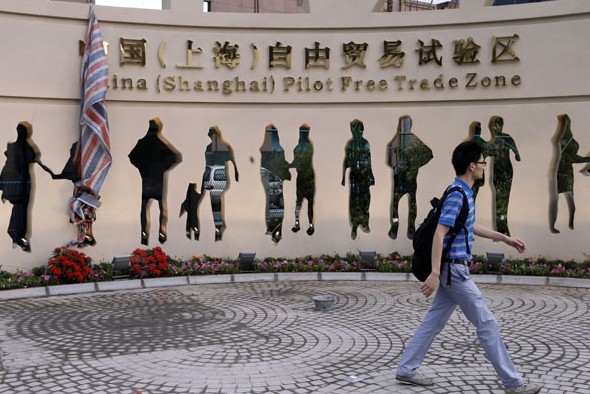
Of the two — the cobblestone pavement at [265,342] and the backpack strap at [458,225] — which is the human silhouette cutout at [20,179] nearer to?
the cobblestone pavement at [265,342]

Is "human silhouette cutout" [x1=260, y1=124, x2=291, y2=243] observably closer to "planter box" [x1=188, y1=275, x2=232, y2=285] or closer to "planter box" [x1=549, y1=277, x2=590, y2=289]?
"planter box" [x1=188, y1=275, x2=232, y2=285]

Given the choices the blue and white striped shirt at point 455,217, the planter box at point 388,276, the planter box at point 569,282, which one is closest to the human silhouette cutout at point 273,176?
the planter box at point 388,276

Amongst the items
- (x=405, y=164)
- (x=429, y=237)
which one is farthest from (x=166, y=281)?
(x=429, y=237)

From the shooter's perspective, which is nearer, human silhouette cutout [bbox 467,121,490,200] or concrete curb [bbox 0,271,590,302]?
concrete curb [bbox 0,271,590,302]

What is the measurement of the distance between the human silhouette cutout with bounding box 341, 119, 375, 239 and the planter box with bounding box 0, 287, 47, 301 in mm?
5452

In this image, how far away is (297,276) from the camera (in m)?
9.96

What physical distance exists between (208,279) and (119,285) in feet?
4.73

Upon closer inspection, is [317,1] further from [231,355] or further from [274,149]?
[231,355]

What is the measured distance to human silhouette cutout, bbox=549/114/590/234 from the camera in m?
10.1

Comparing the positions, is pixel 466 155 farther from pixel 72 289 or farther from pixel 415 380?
pixel 72 289

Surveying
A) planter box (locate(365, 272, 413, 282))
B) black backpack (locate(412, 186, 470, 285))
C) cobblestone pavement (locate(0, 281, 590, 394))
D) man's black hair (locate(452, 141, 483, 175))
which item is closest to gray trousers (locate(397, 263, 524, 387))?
black backpack (locate(412, 186, 470, 285))

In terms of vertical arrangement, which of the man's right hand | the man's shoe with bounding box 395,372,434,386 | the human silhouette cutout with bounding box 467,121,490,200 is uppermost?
the human silhouette cutout with bounding box 467,121,490,200

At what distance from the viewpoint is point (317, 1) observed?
10.8 metres

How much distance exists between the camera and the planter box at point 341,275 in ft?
32.5
